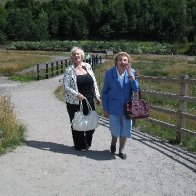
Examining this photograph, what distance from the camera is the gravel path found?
6.64 meters

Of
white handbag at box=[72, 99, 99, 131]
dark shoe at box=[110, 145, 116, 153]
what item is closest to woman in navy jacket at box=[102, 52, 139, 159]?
dark shoe at box=[110, 145, 116, 153]

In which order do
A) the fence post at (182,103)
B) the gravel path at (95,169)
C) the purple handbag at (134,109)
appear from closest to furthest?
1. the gravel path at (95,169)
2. the purple handbag at (134,109)
3. the fence post at (182,103)

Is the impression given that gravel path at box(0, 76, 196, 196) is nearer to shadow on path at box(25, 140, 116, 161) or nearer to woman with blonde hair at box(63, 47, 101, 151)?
shadow on path at box(25, 140, 116, 161)

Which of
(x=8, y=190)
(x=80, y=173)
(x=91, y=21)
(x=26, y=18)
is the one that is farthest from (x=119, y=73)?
(x=91, y=21)

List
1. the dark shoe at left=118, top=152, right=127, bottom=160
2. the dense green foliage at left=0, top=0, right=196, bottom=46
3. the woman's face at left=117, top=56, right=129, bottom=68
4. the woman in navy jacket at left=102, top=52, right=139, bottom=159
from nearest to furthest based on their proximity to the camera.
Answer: the woman's face at left=117, top=56, right=129, bottom=68 < the woman in navy jacket at left=102, top=52, right=139, bottom=159 < the dark shoe at left=118, top=152, right=127, bottom=160 < the dense green foliage at left=0, top=0, right=196, bottom=46

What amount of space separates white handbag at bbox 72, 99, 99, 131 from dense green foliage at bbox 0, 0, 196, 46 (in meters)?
144

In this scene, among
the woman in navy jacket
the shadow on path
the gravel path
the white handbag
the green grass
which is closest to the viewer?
the gravel path

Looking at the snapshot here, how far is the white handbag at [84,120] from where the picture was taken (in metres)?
8.62

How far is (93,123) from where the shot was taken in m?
8.71

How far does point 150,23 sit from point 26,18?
42.6 m

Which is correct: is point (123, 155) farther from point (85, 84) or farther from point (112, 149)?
point (85, 84)

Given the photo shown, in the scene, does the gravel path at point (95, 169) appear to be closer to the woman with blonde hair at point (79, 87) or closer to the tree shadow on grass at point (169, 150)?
the tree shadow on grass at point (169, 150)

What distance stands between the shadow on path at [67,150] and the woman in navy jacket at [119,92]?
32cm

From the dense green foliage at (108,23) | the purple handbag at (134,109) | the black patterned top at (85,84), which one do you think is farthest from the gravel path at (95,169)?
the dense green foliage at (108,23)
